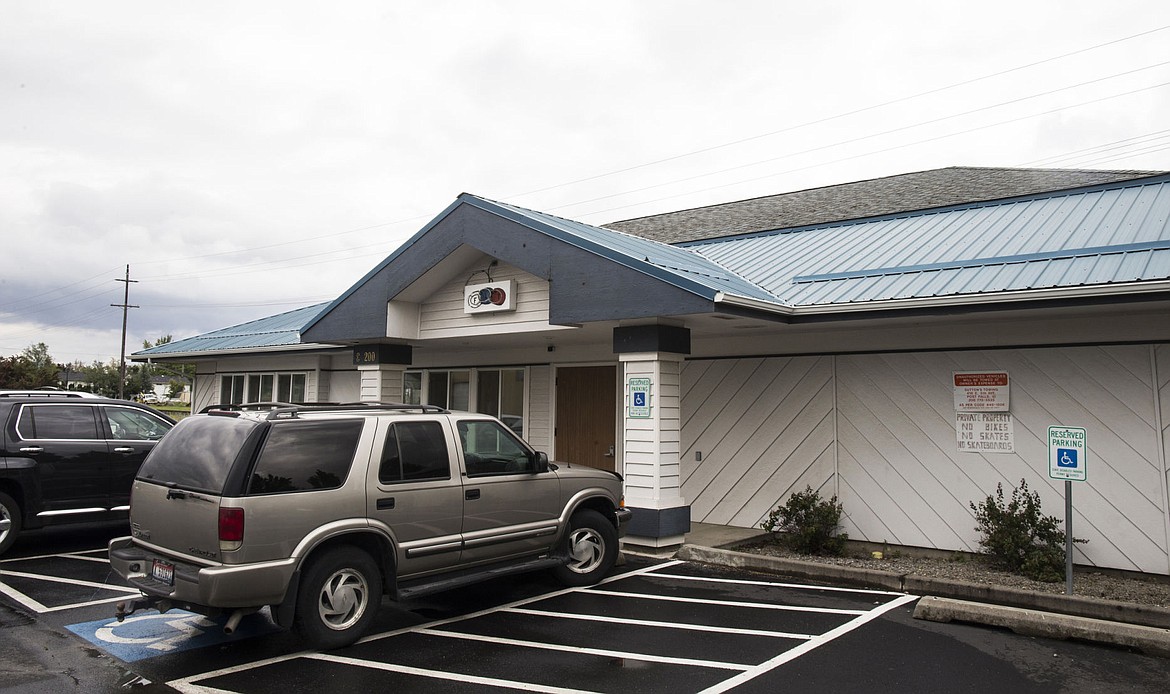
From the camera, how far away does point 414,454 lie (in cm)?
702

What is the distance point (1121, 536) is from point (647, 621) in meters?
5.62

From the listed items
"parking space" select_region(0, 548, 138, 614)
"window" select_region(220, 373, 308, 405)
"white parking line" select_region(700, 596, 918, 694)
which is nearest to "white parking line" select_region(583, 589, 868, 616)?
"white parking line" select_region(700, 596, 918, 694)

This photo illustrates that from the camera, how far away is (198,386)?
21.4 metres

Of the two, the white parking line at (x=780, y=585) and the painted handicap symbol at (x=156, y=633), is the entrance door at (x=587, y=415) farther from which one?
the painted handicap symbol at (x=156, y=633)

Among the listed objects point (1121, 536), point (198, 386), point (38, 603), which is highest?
point (198, 386)

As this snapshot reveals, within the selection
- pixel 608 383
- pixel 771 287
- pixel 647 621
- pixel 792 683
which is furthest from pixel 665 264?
pixel 792 683

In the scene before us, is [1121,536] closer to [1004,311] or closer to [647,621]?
[1004,311]

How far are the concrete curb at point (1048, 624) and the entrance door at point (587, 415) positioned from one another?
679 cm

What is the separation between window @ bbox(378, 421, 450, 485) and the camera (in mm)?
6781

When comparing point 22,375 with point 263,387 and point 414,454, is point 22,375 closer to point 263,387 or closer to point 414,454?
point 263,387

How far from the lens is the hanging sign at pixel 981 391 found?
380 inches

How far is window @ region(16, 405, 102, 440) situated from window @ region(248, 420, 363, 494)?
5.69 m

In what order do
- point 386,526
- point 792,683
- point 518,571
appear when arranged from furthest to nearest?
point 518,571 < point 386,526 < point 792,683

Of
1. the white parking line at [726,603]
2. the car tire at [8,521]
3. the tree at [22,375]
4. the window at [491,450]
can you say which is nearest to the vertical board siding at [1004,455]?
the white parking line at [726,603]
